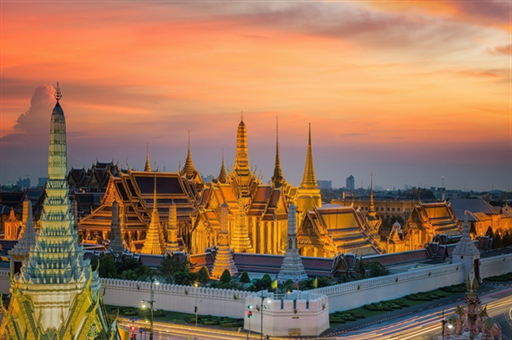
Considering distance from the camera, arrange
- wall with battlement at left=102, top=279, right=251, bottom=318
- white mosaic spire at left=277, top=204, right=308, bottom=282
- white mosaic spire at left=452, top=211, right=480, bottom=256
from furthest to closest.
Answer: white mosaic spire at left=452, top=211, right=480, bottom=256, white mosaic spire at left=277, top=204, right=308, bottom=282, wall with battlement at left=102, top=279, right=251, bottom=318

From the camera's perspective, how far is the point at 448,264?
188ft

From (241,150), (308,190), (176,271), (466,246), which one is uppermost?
(241,150)

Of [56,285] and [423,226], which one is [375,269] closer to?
[423,226]

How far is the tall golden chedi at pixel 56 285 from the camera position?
25984 millimetres

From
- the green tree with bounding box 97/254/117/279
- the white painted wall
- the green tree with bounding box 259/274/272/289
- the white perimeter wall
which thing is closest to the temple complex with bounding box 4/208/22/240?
the white perimeter wall

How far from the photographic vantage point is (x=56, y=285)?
2641 centimetres

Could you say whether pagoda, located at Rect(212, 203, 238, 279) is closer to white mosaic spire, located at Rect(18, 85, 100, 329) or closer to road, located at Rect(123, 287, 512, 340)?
road, located at Rect(123, 287, 512, 340)

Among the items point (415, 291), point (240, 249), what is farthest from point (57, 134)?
point (240, 249)

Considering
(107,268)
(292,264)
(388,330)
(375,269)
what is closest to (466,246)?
(375,269)

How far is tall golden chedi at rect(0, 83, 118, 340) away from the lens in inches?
1023

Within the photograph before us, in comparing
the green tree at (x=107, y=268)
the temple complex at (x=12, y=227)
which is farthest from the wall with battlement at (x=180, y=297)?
the temple complex at (x=12, y=227)

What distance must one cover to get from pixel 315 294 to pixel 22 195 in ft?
242

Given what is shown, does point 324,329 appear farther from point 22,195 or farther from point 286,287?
point 22,195

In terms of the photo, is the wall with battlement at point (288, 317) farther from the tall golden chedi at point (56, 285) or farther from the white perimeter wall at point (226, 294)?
the tall golden chedi at point (56, 285)
